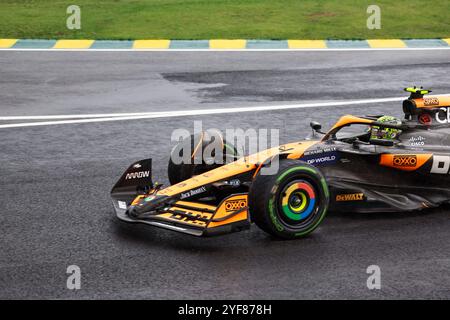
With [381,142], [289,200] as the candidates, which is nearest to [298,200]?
[289,200]

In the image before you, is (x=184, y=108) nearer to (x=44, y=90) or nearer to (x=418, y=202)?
(x=44, y=90)

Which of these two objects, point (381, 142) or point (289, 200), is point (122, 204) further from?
point (381, 142)

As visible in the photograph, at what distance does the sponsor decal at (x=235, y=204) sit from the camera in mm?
7996

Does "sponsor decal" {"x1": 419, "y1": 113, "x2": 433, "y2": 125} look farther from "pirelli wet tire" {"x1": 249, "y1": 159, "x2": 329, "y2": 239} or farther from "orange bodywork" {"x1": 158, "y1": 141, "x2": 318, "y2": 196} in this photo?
"pirelli wet tire" {"x1": 249, "y1": 159, "x2": 329, "y2": 239}

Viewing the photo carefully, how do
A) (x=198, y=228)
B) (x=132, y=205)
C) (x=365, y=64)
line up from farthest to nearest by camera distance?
(x=365, y=64) < (x=132, y=205) < (x=198, y=228)

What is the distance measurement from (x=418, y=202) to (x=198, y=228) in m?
2.46

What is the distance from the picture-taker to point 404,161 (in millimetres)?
9000

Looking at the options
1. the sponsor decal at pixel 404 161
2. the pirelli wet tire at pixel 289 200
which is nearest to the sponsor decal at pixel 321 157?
the pirelli wet tire at pixel 289 200

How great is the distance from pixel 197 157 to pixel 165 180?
1.15 metres

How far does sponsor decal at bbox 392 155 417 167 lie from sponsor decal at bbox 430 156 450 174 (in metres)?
0.21

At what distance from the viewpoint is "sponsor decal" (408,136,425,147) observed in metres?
9.27

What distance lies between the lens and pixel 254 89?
1552cm

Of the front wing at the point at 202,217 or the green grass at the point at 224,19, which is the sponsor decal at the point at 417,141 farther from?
the green grass at the point at 224,19
